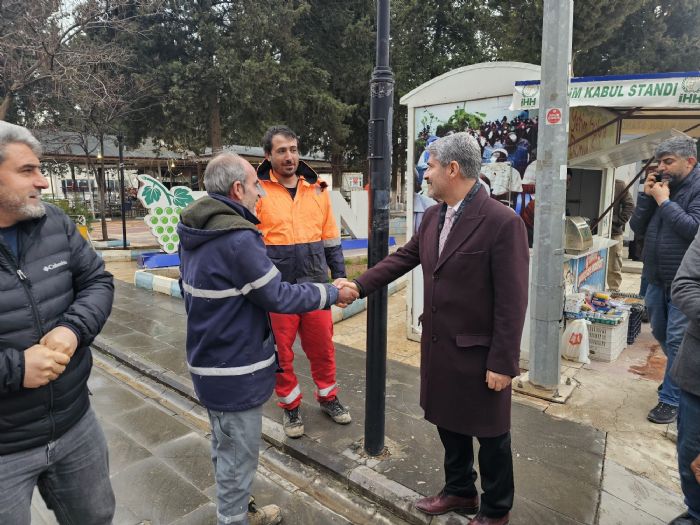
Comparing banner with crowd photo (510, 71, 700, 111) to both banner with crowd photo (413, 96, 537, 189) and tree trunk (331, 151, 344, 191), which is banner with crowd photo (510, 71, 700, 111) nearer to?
banner with crowd photo (413, 96, 537, 189)

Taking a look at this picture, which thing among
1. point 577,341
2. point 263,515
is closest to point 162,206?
point 263,515

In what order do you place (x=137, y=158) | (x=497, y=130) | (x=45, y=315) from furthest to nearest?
(x=137, y=158), (x=497, y=130), (x=45, y=315)

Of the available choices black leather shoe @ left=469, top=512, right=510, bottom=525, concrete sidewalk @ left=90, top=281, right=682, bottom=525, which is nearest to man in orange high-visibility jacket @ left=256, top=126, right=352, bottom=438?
concrete sidewalk @ left=90, top=281, right=682, bottom=525

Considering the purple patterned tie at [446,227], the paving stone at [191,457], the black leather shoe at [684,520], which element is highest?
the purple patterned tie at [446,227]

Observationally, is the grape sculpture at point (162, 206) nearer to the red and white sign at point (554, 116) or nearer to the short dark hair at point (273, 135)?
the short dark hair at point (273, 135)

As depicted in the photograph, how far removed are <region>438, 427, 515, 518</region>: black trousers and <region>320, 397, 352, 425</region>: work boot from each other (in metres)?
1.22

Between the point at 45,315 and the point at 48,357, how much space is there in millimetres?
215

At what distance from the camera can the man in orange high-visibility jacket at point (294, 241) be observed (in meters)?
3.30

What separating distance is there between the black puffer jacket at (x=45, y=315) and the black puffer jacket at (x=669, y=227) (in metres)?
3.81

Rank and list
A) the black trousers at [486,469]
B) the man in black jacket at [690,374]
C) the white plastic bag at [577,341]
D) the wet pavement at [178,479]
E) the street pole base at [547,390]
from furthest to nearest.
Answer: the white plastic bag at [577,341] < the street pole base at [547,390] < the wet pavement at [178,479] < the black trousers at [486,469] < the man in black jacket at [690,374]

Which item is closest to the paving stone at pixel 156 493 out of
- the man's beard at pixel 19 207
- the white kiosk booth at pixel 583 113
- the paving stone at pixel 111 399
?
the paving stone at pixel 111 399

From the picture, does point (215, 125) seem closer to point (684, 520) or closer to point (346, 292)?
point (346, 292)

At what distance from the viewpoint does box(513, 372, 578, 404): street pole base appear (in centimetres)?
407

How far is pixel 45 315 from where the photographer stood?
1.74m
